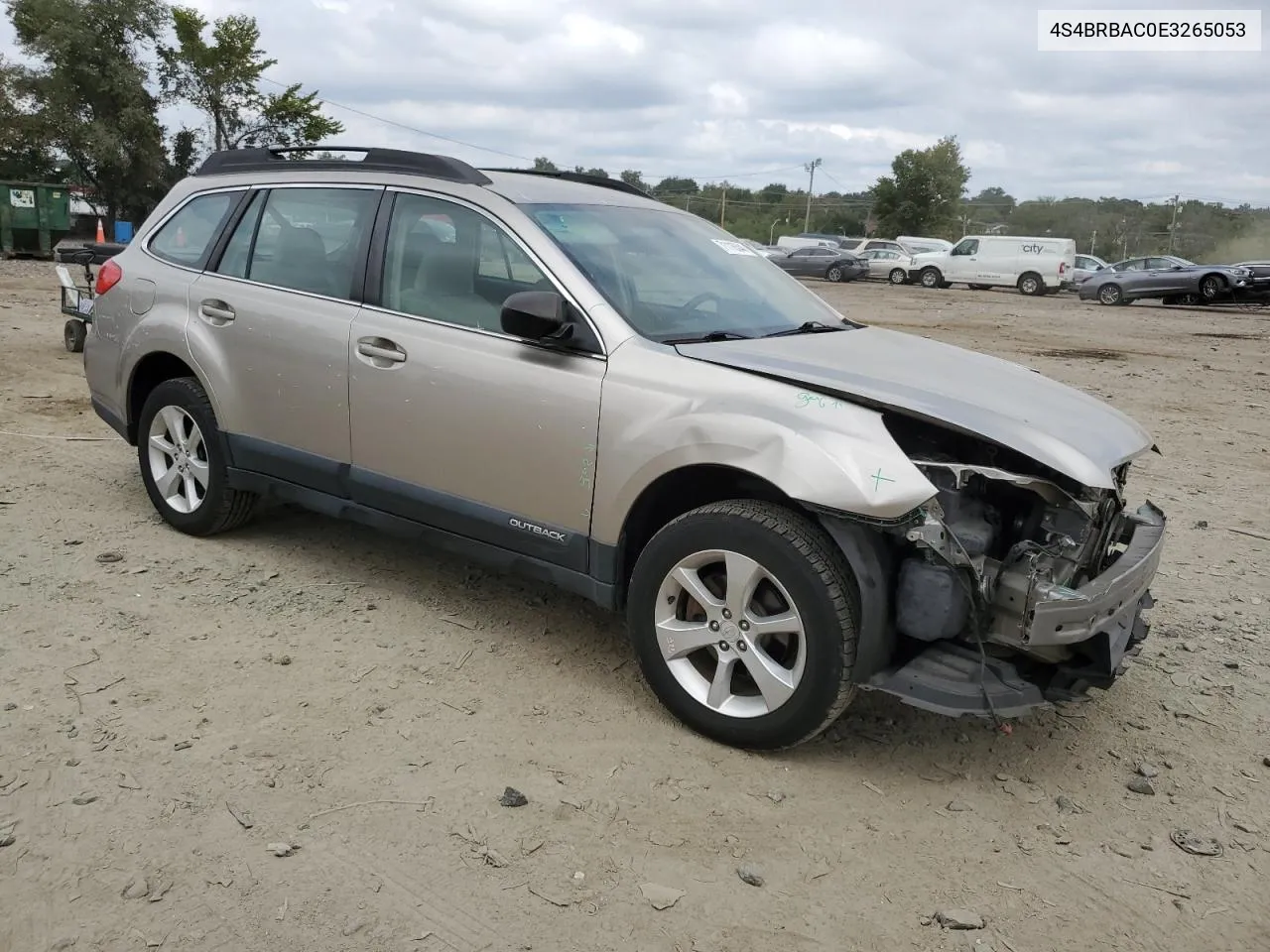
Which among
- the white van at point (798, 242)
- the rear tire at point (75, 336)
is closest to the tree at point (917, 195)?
the white van at point (798, 242)

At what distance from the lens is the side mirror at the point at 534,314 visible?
3.54 m

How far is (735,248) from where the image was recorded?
473 centimetres

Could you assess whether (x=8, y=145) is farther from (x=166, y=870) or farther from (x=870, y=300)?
(x=166, y=870)

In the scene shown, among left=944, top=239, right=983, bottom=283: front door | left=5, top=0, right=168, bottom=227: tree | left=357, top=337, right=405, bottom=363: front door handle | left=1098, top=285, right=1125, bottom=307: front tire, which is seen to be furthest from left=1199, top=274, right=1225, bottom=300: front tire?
left=5, top=0, right=168, bottom=227: tree

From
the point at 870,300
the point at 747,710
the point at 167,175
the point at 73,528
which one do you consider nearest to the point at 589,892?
the point at 747,710

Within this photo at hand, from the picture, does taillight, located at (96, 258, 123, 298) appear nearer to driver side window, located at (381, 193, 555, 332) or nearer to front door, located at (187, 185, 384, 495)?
front door, located at (187, 185, 384, 495)

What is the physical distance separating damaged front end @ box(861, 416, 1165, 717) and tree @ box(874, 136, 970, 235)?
60057 millimetres

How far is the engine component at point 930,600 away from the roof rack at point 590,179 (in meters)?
2.50

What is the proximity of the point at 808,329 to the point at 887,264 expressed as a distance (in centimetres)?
3057

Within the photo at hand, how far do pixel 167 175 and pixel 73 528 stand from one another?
42.0 metres

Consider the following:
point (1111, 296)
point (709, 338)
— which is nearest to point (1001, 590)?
point (709, 338)

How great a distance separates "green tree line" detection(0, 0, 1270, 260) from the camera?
37.8 metres

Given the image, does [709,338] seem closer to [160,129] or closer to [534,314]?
[534,314]

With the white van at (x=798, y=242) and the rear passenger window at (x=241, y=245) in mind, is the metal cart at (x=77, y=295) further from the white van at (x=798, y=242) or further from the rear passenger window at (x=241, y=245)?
the white van at (x=798, y=242)
